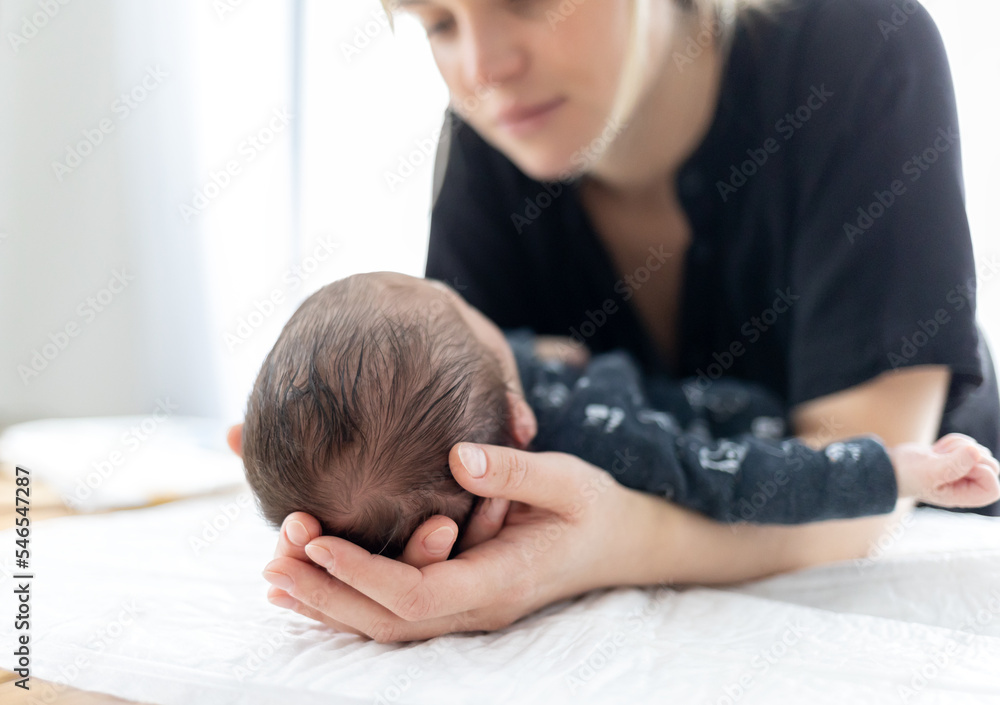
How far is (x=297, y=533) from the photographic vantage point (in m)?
0.57

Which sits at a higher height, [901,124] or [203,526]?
[901,124]

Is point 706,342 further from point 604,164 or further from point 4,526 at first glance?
point 4,526

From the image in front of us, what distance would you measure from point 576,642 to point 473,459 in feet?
0.66

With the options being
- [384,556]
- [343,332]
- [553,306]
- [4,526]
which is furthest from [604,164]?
[4,526]

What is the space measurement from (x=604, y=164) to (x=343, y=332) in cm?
72

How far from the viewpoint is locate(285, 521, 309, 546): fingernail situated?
0.56 metres

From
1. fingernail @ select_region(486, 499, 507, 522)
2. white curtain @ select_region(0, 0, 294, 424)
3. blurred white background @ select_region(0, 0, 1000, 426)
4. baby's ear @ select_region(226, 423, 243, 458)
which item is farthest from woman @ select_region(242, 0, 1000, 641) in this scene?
white curtain @ select_region(0, 0, 294, 424)

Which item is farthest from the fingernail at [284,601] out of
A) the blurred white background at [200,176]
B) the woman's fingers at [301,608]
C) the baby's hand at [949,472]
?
the blurred white background at [200,176]

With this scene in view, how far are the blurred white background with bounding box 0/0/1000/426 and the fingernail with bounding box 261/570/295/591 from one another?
101 cm

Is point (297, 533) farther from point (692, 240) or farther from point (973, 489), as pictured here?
point (692, 240)

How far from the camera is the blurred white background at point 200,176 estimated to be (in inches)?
56.5

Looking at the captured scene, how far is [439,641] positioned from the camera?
616 mm

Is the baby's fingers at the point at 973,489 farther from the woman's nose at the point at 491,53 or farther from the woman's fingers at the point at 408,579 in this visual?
the woman's nose at the point at 491,53

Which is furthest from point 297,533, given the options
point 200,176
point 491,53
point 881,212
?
point 200,176
